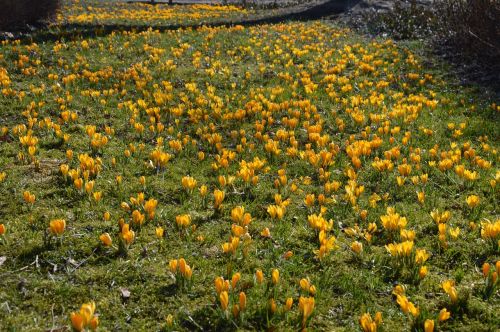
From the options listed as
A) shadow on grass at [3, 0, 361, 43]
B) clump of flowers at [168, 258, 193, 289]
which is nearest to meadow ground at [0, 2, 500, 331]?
clump of flowers at [168, 258, 193, 289]

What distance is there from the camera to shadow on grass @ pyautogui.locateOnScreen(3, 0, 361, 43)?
46.9ft

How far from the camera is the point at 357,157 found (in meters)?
6.79

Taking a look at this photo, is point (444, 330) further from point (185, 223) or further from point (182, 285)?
point (185, 223)

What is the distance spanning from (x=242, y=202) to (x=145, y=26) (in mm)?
13884

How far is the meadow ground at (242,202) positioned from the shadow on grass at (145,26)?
279 cm

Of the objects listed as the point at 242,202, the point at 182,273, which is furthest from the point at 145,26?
the point at 182,273

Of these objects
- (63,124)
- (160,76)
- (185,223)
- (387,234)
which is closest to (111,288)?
(185,223)

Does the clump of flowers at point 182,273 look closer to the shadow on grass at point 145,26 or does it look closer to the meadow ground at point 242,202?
the meadow ground at point 242,202

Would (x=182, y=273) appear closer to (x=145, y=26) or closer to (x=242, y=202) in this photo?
(x=242, y=202)

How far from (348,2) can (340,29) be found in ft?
19.3

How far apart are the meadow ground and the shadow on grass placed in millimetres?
2787

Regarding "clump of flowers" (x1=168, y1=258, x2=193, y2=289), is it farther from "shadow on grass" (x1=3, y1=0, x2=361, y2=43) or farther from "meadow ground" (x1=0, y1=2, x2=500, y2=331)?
"shadow on grass" (x1=3, y1=0, x2=361, y2=43)

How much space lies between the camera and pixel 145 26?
1767 cm

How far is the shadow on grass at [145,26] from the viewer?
14305mm
